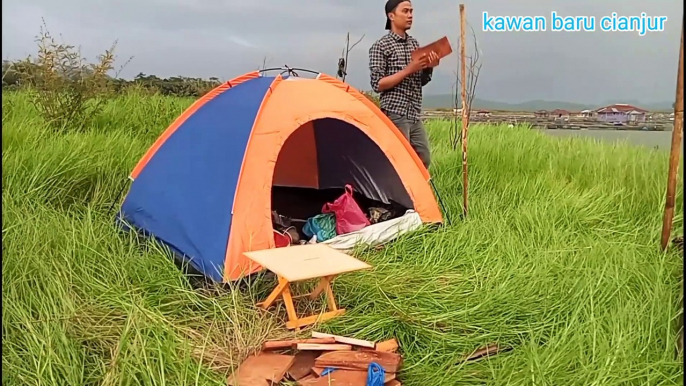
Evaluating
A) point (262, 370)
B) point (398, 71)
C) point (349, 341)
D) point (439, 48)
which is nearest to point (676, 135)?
point (439, 48)

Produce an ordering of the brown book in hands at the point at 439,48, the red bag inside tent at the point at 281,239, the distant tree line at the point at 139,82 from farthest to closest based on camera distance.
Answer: the distant tree line at the point at 139,82 → the brown book in hands at the point at 439,48 → the red bag inside tent at the point at 281,239

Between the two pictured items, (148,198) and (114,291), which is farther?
(148,198)

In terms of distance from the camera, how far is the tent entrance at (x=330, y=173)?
326cm

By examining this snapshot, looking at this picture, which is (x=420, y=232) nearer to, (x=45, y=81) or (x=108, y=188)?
(x=108, y=188)

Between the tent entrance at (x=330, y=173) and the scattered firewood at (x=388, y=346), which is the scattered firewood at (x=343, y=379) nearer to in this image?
the scattered firewood at (x=388, y=346)

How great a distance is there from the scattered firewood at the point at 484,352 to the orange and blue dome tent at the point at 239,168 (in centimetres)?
89

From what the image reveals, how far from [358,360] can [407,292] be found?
0.53 m

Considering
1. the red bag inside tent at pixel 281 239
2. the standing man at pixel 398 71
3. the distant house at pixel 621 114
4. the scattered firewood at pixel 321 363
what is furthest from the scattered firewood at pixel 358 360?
the distant house at pixel 621 114

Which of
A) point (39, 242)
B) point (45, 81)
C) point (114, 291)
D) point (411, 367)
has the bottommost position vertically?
point (411, 367)

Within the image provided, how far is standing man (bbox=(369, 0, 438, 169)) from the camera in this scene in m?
3.13

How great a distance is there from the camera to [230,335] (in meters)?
2.01

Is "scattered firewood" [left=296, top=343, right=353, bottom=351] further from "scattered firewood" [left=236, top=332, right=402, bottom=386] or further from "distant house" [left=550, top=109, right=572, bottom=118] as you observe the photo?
"distant house" [left=550, top=109, right=572, bottom=118]

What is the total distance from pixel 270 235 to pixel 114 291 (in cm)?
64

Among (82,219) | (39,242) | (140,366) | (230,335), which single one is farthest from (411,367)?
(82,219)
